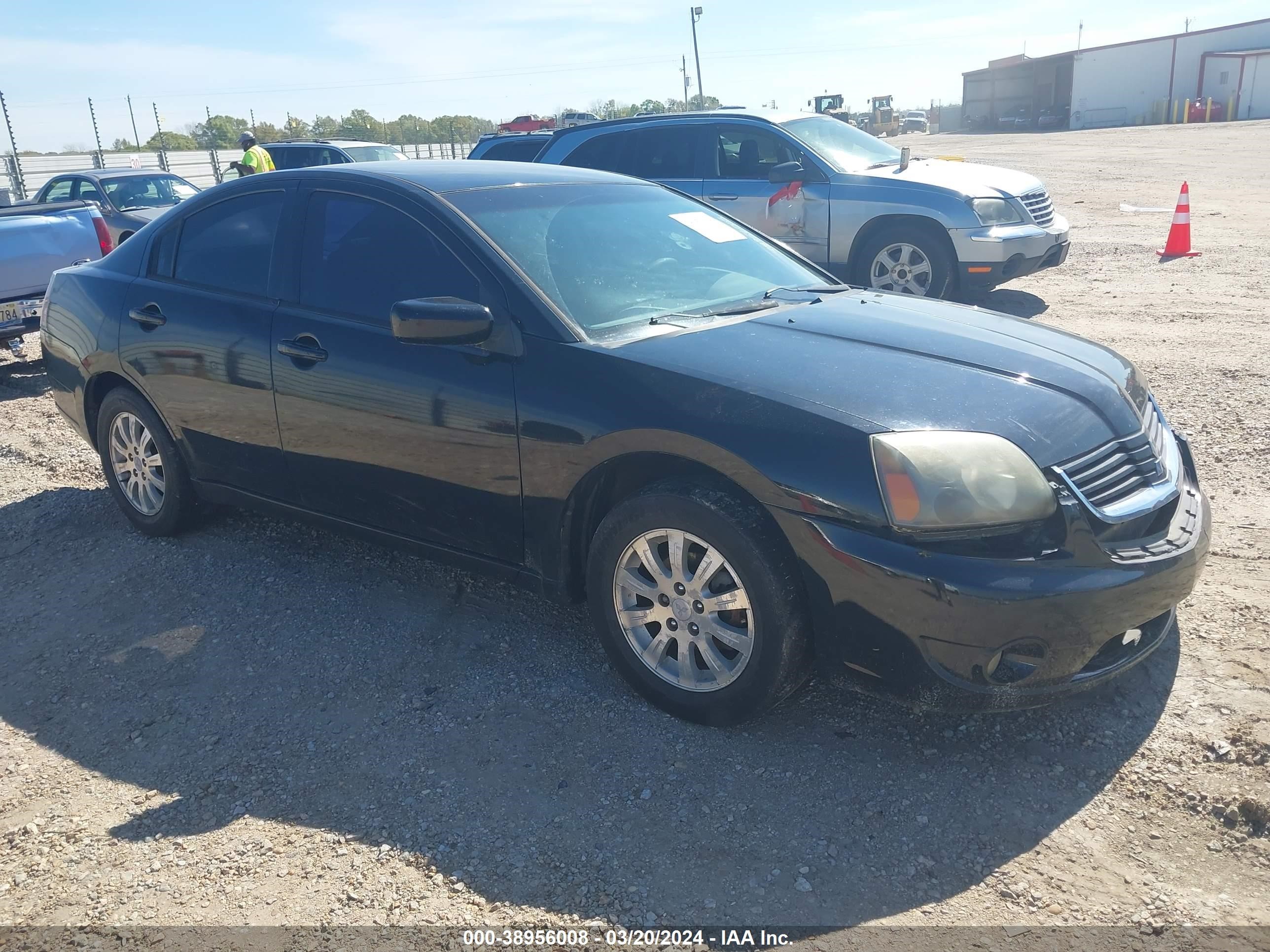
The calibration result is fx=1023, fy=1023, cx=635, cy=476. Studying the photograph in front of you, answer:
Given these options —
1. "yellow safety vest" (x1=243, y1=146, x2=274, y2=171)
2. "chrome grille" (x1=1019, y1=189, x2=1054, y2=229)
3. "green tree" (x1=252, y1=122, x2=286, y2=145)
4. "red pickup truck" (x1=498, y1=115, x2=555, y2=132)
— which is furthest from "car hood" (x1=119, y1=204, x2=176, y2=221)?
"green tree" (x1=252, y1=122, x2=286, y2=145)

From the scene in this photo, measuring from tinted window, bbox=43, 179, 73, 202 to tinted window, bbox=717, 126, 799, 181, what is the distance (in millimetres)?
10718

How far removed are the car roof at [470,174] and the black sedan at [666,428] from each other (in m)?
0.02

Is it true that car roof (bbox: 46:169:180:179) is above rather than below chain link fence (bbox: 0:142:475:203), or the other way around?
below

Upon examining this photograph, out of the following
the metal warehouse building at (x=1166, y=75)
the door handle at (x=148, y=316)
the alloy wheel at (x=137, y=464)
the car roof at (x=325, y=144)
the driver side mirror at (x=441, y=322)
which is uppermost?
the metal warehouse building at (x=1166, y=75)

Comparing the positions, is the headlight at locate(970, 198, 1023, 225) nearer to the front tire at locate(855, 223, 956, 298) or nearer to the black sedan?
the front tire at locate(855, 223, 956, 298)

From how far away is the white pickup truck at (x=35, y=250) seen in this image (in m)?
8.26

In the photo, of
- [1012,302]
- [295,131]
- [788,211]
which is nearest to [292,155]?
[788,211]

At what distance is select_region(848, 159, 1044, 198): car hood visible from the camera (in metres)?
9.02

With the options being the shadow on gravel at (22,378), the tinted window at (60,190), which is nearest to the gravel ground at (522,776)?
the shadow on gravel at (22,378)

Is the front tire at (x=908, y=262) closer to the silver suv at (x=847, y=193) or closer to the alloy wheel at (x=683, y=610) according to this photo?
the silver suv at (x=847, y=193)

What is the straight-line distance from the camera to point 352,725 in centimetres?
339

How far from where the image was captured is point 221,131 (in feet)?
Result: 206

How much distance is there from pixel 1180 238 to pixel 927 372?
33.0ft

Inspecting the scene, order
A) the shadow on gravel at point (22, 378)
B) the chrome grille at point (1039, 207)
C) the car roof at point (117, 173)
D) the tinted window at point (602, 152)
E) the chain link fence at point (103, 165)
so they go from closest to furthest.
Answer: the shadow on gravel at point (22, 378) → the chrome grille at point (1039, 207) → the tinted window at point (602, 152) → the car roof at point (117, 173) → the chain link fence at point (103, 165)
